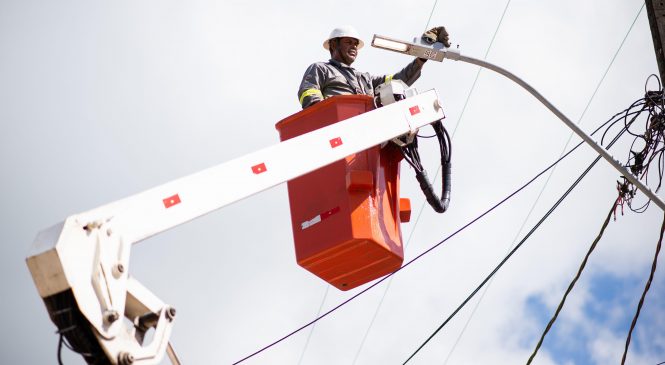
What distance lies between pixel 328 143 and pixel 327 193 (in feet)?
3.73

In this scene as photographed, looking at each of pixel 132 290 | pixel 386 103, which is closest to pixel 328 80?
pixel 386 103

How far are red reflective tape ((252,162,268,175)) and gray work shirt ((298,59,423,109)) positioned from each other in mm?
2162

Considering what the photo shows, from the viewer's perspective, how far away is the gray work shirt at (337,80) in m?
9.63

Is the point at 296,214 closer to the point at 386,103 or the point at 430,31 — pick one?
the point at 386,103

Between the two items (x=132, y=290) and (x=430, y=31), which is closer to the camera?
(x=132, y=290)

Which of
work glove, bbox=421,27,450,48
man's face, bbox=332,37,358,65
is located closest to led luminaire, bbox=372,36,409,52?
work glove, bbox=421,27,450,48

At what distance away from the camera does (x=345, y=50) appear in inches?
408

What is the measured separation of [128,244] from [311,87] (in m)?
3.52

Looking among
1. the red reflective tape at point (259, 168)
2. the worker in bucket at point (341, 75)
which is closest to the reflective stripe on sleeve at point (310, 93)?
the worker in bucket at point (341, 75)

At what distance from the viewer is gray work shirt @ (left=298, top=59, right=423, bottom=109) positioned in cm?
963

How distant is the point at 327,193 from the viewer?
29.4ft

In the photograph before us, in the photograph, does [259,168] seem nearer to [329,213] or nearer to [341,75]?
[329,213]

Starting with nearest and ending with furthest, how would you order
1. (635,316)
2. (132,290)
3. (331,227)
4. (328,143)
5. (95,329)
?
(95,329)
(132,290)
(328,143)
(331,227)
(635,316)

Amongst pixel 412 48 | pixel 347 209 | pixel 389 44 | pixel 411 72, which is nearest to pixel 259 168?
pixel 347 209
